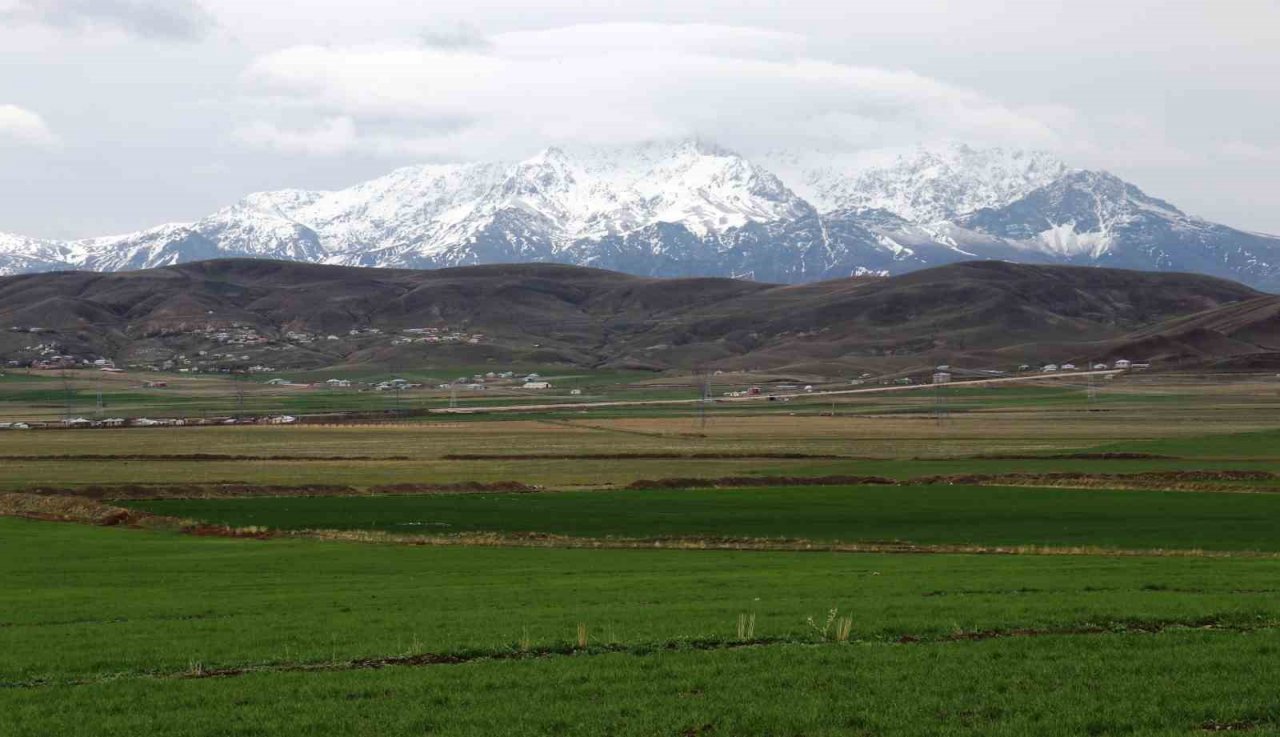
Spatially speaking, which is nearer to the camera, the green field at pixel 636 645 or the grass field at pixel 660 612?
the green field at pixel 636 645

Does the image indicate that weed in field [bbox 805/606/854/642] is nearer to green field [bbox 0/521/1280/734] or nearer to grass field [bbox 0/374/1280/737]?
grass field [bbox 0/374/1280/737]

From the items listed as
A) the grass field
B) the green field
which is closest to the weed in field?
the grass field

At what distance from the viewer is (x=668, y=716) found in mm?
16000

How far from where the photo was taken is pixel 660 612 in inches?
1003

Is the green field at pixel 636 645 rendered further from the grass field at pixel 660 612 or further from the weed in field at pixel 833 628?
the weed in field at pixel 833 628

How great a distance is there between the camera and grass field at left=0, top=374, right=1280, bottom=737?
16.4 meters

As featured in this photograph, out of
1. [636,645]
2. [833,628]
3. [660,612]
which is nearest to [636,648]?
[636,645]

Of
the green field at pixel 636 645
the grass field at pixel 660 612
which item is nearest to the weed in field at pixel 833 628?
the grass field at pixel 660 612

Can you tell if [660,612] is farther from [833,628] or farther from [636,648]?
[636,648]

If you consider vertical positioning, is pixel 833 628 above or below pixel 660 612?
above

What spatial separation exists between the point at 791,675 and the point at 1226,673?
18.7 ft

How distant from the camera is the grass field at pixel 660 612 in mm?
16391

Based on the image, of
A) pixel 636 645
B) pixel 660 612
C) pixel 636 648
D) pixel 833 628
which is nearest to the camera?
pixel 636 648

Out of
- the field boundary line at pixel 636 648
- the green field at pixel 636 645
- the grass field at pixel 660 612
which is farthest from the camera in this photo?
the field boundary line at pixel 636 648
